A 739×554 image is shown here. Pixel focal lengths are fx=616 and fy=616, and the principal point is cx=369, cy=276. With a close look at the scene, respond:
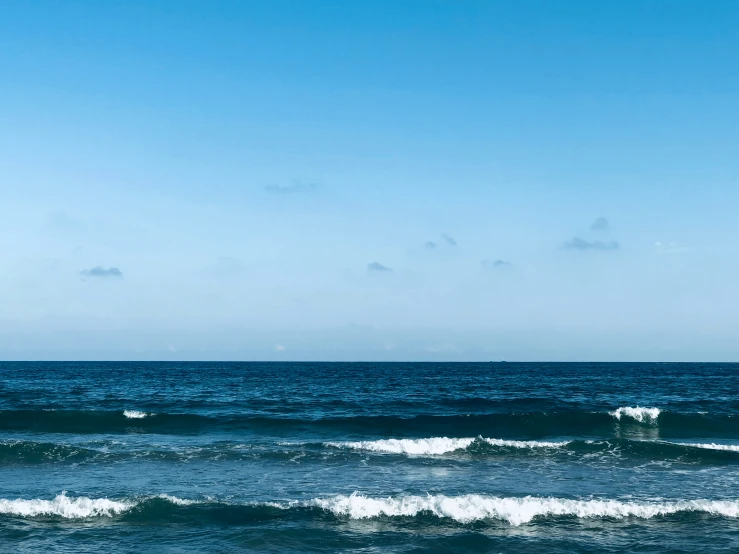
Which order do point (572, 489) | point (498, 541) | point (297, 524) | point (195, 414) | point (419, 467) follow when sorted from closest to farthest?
1. point (498, 541)
2. point (297, 524)
3. point (572, 489)
4. point (419, 467)
5. point (195, 414)

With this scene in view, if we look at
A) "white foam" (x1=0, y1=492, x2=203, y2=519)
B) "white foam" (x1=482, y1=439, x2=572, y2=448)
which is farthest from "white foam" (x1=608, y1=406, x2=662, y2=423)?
"white foam" (x1=0, y1=492, x2=203, y2=519)

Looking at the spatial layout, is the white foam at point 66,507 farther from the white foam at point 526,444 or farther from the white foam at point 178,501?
the white foam at point 526,444

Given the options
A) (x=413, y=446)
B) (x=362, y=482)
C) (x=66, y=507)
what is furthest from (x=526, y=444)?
(x=66, y=507)

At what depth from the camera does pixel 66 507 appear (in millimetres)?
18484

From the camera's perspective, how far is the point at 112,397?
54188 mm

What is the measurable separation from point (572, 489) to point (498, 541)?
640 centimetres

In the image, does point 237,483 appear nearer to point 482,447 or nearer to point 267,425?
point 482,447

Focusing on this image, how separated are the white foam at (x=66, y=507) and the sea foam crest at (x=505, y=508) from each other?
243 inches

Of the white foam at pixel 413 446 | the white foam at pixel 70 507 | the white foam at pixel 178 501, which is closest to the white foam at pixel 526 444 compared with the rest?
the white foam at pixel 413 446

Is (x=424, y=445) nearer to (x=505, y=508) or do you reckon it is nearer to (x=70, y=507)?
(x=505, y=508)

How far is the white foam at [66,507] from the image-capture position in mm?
18359

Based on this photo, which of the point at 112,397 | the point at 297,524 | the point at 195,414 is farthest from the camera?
the point at 112,397

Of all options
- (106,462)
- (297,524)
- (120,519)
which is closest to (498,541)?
(297,524)

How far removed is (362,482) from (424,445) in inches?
294
